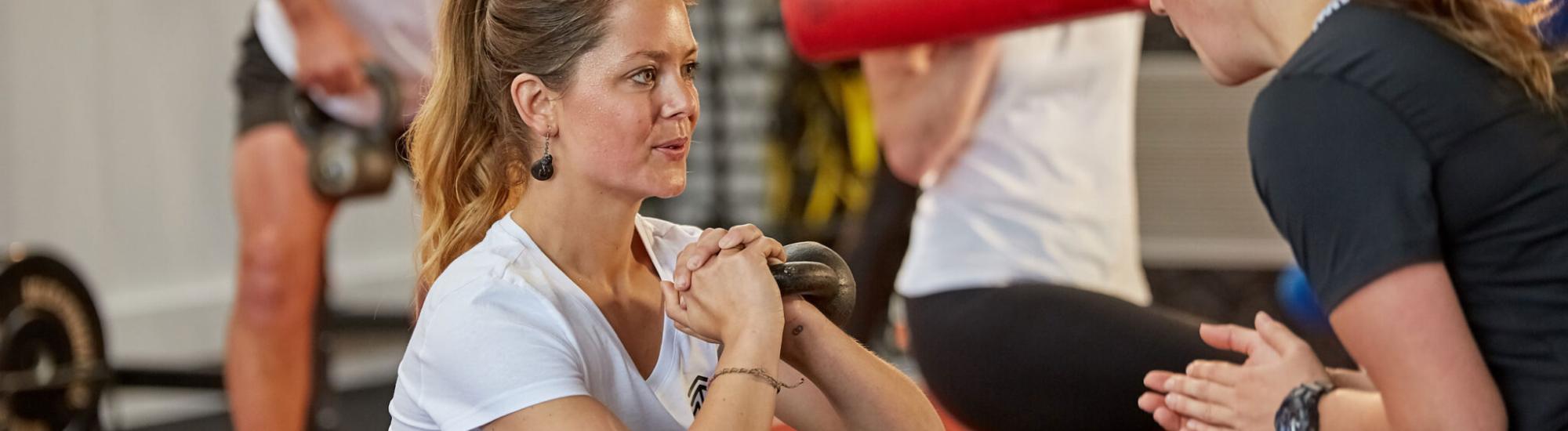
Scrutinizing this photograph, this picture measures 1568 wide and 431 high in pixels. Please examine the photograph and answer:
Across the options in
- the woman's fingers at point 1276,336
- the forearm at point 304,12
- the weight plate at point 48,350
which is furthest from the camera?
the forearm at point 304,12

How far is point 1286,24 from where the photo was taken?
4.15 feet

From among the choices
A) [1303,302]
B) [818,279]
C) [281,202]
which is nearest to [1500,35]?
[818,279]

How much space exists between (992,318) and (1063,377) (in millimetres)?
128

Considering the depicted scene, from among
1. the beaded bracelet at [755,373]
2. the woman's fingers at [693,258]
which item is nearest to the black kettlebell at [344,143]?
the woman's fingers at [693,258]

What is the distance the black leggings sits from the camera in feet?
5.97

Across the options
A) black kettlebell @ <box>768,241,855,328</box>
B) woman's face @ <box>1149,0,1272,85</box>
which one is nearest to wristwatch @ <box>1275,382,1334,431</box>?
woman's face @ <box>1149,0,1272,85</box>

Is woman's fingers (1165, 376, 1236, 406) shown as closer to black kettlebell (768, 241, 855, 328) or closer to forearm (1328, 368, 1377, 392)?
forearm (1328, 368, 1377, 392)

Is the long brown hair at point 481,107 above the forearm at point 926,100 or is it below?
above

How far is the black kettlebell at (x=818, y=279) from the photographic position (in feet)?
4.21

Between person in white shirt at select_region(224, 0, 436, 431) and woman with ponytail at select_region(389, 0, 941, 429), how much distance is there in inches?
48.2

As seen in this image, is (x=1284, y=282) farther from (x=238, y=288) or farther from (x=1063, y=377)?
(x=238, y=288)

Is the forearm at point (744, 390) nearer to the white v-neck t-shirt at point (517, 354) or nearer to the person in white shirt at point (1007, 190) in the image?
the white v-neck t-shirt at point (517, 354)

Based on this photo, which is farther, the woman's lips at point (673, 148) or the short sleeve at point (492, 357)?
the woman's lips at point (673, 148)

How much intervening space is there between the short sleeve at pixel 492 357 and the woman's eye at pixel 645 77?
7.9 inches
